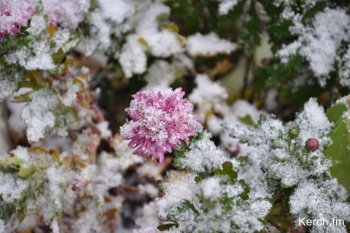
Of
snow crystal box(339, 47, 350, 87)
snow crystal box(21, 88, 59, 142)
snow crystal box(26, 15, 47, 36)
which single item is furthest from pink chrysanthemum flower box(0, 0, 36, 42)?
snow crystal box(339, 47, 350, 87)

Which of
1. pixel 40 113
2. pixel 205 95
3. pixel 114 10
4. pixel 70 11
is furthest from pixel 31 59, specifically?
pixel 205 95

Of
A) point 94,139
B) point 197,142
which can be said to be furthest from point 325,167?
point 94,139

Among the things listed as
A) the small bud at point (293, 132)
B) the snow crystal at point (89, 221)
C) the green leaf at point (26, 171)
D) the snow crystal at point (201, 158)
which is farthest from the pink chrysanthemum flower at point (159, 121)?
the snow crystal at point (89, 221)

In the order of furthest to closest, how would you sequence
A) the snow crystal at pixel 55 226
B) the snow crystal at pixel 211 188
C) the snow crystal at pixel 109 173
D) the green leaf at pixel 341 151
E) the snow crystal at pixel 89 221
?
the snow crystal at pixel 109 173, the snow crystal at pixel 89 221, the snow crystal at pixel 55 226, the green leaf at pixel 341 151, the snow crystal at pixel 211 188

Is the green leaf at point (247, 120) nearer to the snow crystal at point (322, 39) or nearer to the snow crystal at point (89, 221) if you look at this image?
the snow crystal at point (322, 39)

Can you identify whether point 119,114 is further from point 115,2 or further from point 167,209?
point 167,209

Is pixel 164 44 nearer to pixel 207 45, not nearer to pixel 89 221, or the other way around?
pixel 207 45
